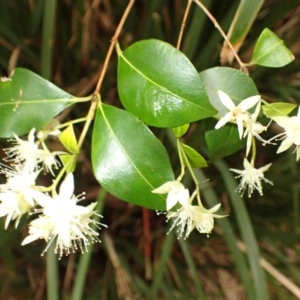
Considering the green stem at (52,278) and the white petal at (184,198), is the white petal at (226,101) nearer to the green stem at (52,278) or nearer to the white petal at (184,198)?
the white petal at (184,198)

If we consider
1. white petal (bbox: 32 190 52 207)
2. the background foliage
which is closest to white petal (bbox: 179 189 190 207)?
white petal (bbox: 32 190 52 207)

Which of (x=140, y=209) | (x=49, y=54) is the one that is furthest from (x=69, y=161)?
(x=140, y=209)

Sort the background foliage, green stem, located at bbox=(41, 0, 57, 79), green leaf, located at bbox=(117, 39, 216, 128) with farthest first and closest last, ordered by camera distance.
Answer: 1. the background foliage
2. green stem, located at bbox=(41, 0, 57, 79)
3. green leaf, located at bbox=(117, 39, 216, 128)

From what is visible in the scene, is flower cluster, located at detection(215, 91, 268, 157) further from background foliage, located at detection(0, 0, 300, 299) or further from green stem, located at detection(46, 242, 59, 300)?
green stem, located at detection(46, 242, 59, 300)

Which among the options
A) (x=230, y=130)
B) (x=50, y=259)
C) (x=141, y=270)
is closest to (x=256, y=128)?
(x=230, y=130)

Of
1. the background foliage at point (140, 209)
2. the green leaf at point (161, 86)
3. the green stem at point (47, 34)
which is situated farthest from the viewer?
the background foliage at point (140, 209)

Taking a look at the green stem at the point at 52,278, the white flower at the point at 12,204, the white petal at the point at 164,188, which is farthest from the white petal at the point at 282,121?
the green stem at the point at 52,278

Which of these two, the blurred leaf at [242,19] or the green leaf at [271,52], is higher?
the blurred leaf at [242,19]

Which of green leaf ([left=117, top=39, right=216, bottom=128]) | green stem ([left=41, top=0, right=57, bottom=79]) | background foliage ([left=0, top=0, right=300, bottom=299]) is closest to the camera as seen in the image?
green leaf ([left=117, top=39, right=216, bottom=128])
